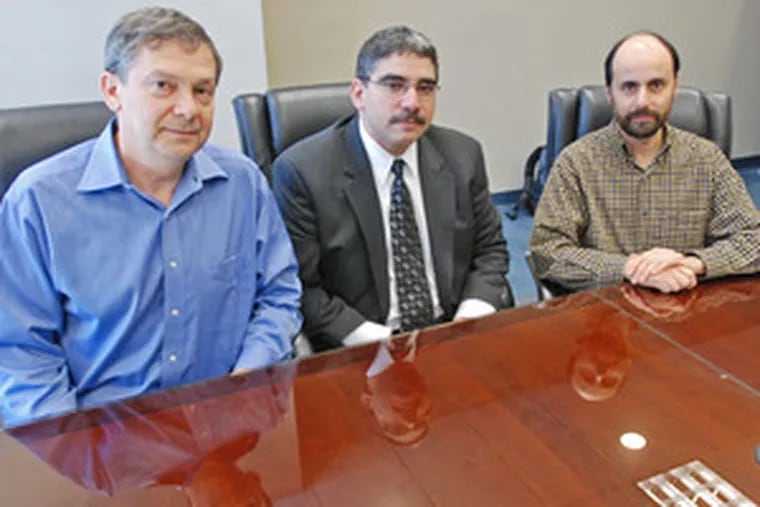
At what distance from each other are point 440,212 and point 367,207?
0.21m

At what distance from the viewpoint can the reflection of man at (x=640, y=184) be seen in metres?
1.89

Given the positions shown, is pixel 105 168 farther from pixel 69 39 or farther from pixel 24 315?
pixel 69 39

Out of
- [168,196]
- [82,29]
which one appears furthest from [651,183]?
[82,29]

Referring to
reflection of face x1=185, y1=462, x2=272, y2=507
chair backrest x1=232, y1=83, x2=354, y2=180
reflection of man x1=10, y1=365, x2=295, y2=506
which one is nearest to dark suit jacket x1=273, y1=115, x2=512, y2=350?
chair backrest x1=232, y1=83, x2=354, y2=180

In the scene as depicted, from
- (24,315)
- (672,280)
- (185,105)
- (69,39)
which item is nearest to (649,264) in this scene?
(672,280)

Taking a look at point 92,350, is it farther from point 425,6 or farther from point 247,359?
point 425,6

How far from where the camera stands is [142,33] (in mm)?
1273

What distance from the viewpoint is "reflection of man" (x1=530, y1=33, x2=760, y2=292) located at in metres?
1.89

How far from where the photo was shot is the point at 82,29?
95.7 inches

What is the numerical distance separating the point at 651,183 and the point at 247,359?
1241 mm

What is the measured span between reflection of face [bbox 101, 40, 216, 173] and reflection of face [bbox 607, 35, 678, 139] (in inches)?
46.5

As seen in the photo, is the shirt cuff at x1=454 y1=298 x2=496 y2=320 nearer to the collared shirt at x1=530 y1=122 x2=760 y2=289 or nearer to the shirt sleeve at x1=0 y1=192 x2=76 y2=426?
the collared shirt at x1=530 y1=122 x2=760 y2=289

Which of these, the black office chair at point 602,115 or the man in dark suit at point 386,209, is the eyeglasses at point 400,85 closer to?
the man in dark suit at point 386,209

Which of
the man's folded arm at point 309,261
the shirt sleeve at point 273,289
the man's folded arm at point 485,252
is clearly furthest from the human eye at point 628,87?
the shirt sleeve at point 273,289
